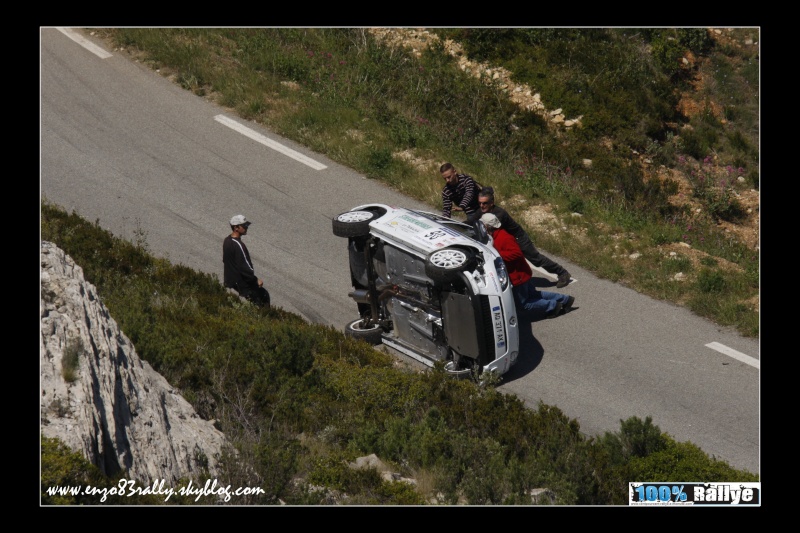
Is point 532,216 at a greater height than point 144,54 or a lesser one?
lesser

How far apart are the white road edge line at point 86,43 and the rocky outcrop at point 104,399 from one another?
14.2 metres

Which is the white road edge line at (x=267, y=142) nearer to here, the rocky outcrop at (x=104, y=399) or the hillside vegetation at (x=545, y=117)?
the hillside vegetation at (x=545, y=117)

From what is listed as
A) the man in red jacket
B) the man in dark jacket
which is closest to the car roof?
the man in red jacket

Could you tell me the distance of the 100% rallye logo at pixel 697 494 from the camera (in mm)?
9430

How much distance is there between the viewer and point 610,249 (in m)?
16.0

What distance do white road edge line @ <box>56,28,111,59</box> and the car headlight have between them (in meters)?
14.7

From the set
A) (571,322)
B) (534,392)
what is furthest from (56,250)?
(571,322)

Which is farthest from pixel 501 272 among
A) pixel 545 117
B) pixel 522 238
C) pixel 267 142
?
pixel 545 117

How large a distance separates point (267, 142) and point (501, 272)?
30.6 feet

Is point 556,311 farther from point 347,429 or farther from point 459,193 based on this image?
point 347,429

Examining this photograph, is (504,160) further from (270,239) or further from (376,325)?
(376,325)

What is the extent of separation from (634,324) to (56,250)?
8.35 meters

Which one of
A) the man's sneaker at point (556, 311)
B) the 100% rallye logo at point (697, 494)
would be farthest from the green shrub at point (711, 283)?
the 100% rallye logo at point (697, 494)

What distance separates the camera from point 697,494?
9484mm
